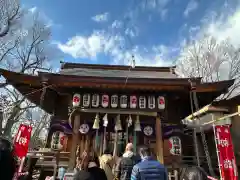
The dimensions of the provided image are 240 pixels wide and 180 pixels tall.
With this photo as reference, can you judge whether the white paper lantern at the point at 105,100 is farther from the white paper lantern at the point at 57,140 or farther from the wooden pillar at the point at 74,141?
the white paper lantern at the point at 57,140

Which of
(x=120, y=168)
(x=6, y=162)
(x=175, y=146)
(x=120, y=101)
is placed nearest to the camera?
(x=6, y=162)

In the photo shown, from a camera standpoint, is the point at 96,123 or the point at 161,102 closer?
the point at 96,123

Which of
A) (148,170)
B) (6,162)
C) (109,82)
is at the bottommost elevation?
(148,170)

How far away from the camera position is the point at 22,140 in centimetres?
769

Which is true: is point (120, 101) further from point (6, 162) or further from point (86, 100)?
point (6, 162)

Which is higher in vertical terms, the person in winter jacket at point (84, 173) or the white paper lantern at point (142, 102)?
the white paper lantern at point (142, 102)

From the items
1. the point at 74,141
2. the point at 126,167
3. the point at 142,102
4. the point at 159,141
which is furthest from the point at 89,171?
the point at 142,102

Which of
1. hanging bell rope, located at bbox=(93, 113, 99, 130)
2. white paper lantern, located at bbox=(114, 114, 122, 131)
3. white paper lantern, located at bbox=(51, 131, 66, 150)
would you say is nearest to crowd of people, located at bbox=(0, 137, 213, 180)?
white paper lantern, located at bbox=(114, 114, 122, 131)

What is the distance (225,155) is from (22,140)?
25.6 feet

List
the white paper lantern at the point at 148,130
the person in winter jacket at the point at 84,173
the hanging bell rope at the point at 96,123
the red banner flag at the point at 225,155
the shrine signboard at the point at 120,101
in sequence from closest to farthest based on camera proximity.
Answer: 1. the person in winter jacket at the point at 84,173
2. the red banner flag at the point at 225,155
3. the hanging bell rope at the point at 96,123
4. the shrine signboard at the point at 120,101
5. the white paper lantern at the point at 148,130

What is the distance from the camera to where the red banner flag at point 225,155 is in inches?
283

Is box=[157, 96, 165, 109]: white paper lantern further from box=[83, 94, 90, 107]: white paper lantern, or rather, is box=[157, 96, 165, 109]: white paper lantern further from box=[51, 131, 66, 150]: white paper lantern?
box=[51, 131, 66, 150]: white paper lantern

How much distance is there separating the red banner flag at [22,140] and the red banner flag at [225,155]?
741cm

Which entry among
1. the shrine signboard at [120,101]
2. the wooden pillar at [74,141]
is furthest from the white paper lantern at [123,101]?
the wooden pillar at [74,141]
